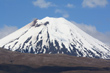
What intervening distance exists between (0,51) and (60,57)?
138 ft

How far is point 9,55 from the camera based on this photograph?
17725 cm

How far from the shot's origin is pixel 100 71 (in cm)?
14775

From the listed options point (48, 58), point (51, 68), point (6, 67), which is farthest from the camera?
point (48, 58)

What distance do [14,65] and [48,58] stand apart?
114 feet

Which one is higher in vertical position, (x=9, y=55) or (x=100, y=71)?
(x=9, y=55)

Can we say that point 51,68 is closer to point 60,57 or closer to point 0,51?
point 60,57

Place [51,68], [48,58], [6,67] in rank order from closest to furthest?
[6,67], [51,68], [48,58]

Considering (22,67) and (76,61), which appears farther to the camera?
(76,61)

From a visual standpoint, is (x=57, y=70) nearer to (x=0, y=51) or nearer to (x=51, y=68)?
(x=51, y=68)

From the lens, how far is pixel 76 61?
6954 inches

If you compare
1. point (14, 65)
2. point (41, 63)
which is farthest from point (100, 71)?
point (14, 65)

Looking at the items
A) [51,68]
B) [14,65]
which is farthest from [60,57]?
[14,65]

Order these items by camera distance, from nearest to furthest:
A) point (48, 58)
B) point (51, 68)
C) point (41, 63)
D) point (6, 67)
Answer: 1. point (6, 67)
2. point (51, 68)
3. point (41, 63)
4. point (48, 58)

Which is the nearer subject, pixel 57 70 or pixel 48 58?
pixel 57 70
